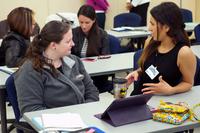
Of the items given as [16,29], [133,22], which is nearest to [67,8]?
[133,22]

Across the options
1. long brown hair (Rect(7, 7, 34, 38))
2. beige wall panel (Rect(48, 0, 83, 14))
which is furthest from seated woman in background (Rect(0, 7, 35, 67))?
beige wall panel (Rect(48, 0, 83, 14))

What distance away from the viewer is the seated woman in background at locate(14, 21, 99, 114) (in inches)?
92.5

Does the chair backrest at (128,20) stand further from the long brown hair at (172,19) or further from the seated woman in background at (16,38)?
the long brown hair at (172,19)

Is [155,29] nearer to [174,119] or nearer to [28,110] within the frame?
[174,119]

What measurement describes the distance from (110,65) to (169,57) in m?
1.05

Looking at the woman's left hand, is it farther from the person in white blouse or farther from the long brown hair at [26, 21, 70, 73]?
the person in white blouse

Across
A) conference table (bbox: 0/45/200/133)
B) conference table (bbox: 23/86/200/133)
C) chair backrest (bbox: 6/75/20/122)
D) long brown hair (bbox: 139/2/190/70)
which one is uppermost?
long brown hair (bbox: 139/2/190/70)

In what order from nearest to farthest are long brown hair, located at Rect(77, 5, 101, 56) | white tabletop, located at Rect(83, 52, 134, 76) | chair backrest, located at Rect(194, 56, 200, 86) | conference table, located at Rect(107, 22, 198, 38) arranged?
chair backrest, located at Rect(194, 56, 200, 86)
white tabletop, located at Rect(83, 52, 134, 76)
long brown hair, located at Rect(77, 5, 101, 56)
conference table, located at Rect(107, 22, 198, 38)

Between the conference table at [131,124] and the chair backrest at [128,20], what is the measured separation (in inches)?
138

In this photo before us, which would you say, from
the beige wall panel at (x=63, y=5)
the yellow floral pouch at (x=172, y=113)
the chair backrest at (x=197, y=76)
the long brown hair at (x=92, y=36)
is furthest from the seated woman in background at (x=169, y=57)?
the beige wall panel at (x=63, y=5)

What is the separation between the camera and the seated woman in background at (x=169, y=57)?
2578 millimetres

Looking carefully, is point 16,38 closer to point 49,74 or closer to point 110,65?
point 110,65

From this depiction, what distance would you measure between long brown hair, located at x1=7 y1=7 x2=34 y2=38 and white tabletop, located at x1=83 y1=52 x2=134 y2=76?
0.63 metres

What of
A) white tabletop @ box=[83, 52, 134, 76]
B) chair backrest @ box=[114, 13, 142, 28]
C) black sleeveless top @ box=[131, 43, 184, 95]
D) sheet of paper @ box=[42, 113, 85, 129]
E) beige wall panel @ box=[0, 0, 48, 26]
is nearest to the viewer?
sheet of paper @ box=[42, 113, 85, 129]
